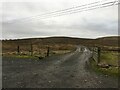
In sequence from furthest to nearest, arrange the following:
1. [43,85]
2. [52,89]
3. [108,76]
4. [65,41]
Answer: [65,41] → [108,76] → [43,85] → [52,89]

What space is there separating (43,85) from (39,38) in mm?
149953

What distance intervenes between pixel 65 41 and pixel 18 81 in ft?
477

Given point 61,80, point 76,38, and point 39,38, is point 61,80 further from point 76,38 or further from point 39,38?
point 76,38

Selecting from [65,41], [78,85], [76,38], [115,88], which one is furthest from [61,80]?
[76,38]

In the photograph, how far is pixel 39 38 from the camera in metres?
158

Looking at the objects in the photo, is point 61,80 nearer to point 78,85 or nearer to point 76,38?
point 78,85

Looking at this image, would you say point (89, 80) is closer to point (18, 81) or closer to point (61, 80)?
point (61, 80)

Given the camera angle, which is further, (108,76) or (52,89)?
(108,76)

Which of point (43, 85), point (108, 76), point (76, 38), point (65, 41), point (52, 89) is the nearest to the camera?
point (52, 89)

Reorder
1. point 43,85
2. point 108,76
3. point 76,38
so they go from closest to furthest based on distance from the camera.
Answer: point 43,85, point 108,76, point 76,38

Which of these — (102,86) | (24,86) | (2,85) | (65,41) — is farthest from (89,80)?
(65,41)

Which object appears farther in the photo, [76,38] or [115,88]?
[76,38]

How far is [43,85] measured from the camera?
30.3 feet

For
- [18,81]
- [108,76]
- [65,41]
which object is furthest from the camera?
[65,41]
